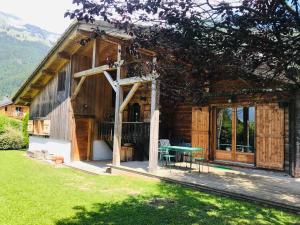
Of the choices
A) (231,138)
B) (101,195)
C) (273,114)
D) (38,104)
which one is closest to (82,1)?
(101,195)

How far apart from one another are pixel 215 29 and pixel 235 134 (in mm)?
8387

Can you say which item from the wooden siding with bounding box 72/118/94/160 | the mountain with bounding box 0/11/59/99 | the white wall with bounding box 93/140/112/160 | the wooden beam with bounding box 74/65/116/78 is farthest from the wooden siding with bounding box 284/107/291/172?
the mountain with bounding box 0/11/59/99

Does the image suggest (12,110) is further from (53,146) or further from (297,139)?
(297,139)

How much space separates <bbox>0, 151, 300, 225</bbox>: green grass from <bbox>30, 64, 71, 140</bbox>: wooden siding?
496 centimetres

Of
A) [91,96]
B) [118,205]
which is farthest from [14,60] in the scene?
[118,205]

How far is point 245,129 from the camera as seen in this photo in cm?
1071

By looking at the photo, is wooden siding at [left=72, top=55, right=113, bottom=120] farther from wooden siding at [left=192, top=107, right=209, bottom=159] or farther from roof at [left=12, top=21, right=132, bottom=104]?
wooden siding at [left=192, top=107, right=209, bottom=159]

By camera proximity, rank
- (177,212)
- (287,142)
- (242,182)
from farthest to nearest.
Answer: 1. (287,142)
2. (242,182)
3. (177,212)

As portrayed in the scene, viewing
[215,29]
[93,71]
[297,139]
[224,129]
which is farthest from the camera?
[93,71]

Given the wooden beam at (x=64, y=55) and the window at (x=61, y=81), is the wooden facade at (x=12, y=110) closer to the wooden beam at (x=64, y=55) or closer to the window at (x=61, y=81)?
the window at (x=61, y=81)

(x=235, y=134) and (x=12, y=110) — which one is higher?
(x=12, y=110)

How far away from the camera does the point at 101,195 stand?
7352 mm

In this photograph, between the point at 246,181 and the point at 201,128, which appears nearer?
Answer: the point at 246,181

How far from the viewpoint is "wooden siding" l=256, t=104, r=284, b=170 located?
943 centimetres
